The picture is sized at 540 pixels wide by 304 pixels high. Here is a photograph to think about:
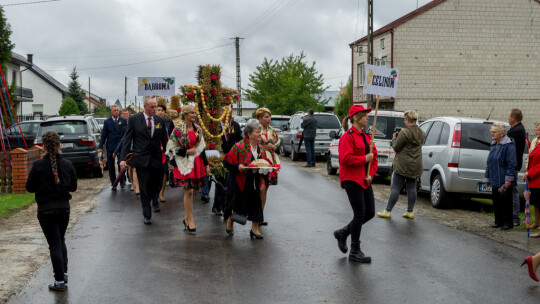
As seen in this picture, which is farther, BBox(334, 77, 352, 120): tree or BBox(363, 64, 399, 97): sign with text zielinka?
BBox(334, 77, 352, 120): tree

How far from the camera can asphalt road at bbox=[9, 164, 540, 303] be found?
5559mm

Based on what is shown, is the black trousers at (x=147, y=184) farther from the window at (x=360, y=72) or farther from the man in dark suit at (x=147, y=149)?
the window at (x=360, y=72)

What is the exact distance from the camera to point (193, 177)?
8.75m

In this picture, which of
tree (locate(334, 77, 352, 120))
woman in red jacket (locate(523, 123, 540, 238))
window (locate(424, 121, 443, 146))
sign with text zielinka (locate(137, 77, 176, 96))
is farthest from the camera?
tree (locate(334, 77, 352, 120))

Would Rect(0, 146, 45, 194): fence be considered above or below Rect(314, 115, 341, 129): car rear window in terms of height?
below

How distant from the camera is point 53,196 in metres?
5.82

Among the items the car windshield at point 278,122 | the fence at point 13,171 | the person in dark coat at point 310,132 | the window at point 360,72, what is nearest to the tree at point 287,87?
the window at point 360,72

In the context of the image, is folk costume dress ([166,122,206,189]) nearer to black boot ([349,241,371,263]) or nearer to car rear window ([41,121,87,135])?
black boot ([349,241,371,263])

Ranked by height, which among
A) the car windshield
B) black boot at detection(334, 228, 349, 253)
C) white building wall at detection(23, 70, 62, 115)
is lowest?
black boot at detection(334, 228, 349, 253)

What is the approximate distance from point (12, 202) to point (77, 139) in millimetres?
5516

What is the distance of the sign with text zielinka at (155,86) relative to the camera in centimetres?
1833

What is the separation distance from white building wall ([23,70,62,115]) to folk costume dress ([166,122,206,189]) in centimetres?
5896

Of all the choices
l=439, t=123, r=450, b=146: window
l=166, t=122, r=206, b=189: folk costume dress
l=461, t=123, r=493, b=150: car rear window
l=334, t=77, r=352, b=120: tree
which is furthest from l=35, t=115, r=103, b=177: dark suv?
l=334, t=77, r=352, b=120: tree

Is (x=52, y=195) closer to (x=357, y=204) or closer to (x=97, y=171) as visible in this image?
(x=357, y=204)
